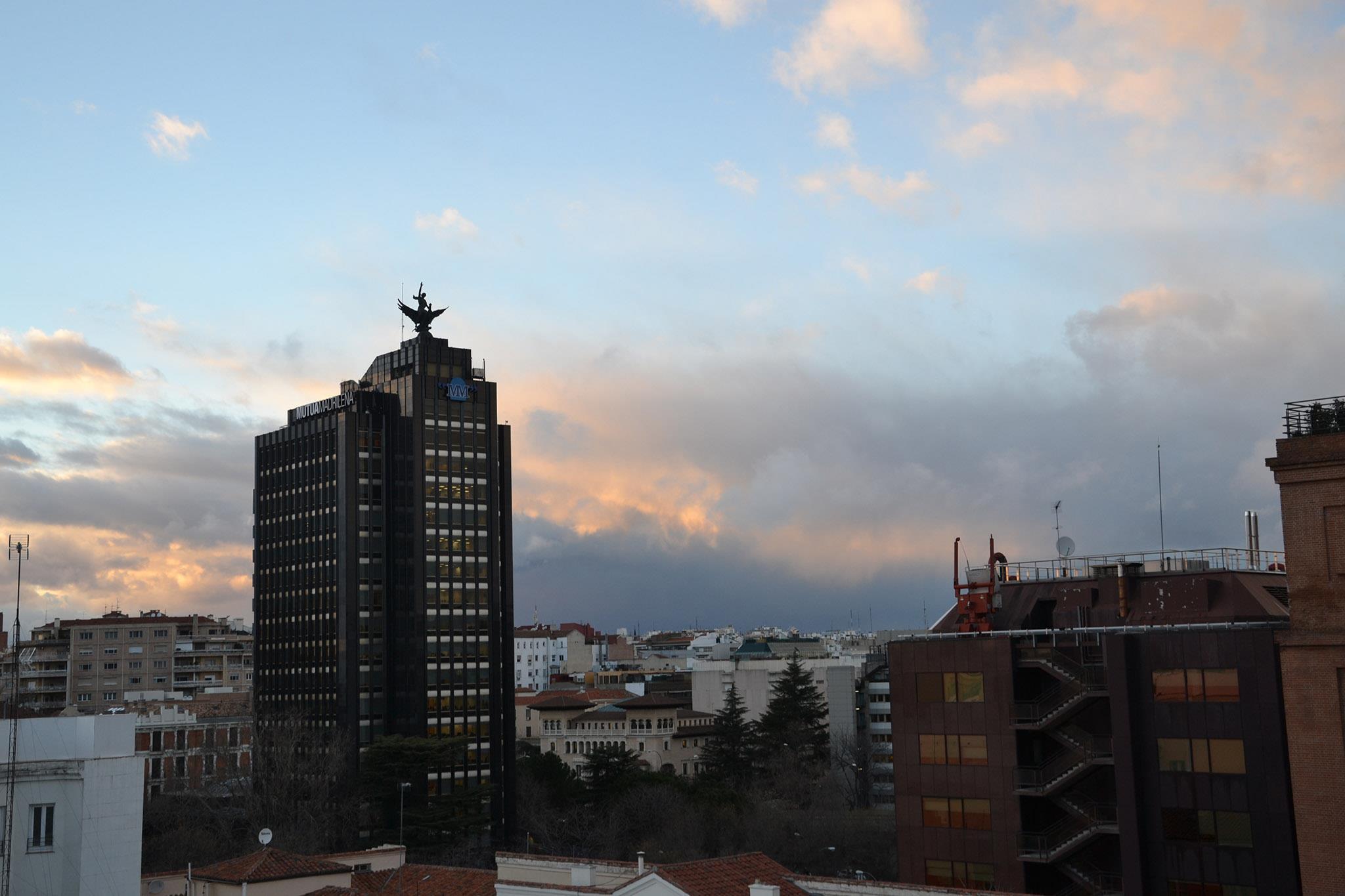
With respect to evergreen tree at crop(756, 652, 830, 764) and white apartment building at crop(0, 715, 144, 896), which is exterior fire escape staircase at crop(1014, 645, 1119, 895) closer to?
white apartment building at crop(0, 715, 144, 896)

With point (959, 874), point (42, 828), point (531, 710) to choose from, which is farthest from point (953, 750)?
point (531, 710)

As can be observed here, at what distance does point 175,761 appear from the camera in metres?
132

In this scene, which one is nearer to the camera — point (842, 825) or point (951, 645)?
point (951, 645)

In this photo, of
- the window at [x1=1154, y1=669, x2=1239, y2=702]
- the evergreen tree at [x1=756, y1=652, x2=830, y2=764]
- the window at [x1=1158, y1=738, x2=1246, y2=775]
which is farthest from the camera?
the evergreen tree at [x1=756, y1=652, x2=830, y2=764]

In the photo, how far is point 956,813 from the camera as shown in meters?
69.2

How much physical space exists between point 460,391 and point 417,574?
21396 mm

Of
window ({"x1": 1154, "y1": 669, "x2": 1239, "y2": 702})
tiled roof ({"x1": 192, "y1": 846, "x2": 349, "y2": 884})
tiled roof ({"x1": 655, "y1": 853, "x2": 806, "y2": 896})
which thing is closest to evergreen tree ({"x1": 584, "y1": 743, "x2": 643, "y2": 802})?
tiled roof ({"x1": 192, "y1": 846, "x2": 349, "y2": 884})

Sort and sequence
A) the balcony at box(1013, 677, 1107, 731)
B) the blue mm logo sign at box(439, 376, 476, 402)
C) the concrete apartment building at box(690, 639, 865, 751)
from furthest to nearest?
the concrete apartment building at box(690, 639, 865, 751) → the blue mm logo sign at box(439, 376, 476, 402) → the balcony at box(1013, 677, 1107, 731)

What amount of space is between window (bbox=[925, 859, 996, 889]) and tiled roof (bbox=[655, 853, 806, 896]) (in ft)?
73.8

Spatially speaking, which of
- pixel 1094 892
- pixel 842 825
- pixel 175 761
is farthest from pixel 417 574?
pixel 1094 892

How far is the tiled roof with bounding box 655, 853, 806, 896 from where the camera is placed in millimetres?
43812

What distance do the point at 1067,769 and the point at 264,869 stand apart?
3899 cm

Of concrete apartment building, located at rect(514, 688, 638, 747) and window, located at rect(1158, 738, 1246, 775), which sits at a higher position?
window, located at rect(1158, 738, 1246, 775)

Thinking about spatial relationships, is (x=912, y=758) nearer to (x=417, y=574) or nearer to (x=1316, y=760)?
(x=1316, y=760)
